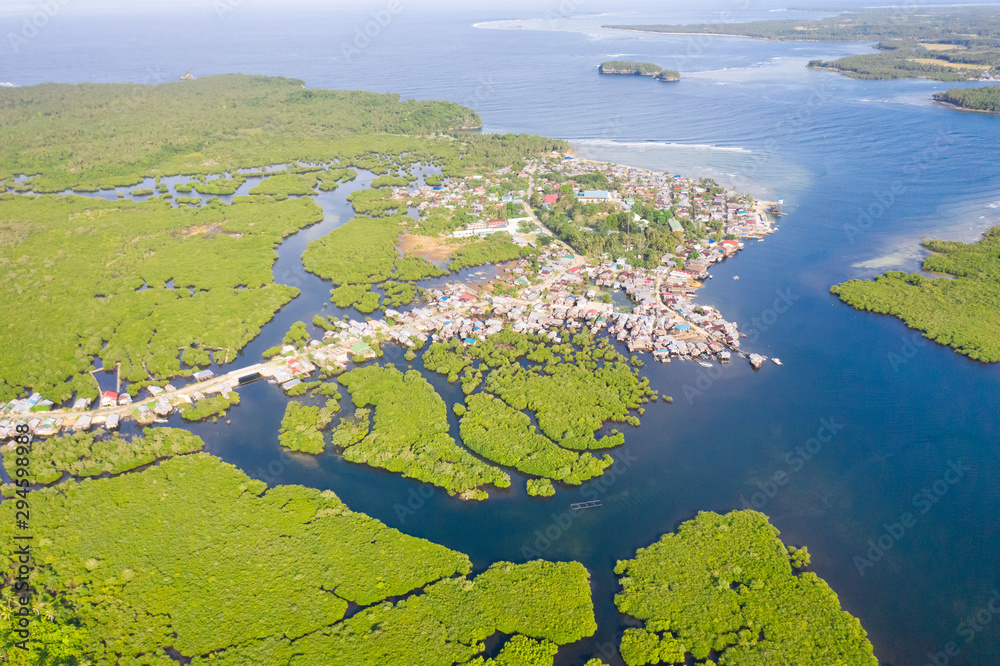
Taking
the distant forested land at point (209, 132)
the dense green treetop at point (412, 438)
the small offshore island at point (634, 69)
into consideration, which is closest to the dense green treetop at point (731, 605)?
the dense green treetop at point (412, 438)

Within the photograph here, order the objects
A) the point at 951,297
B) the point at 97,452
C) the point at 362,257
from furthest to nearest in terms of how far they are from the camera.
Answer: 1. the point at 362,257
2. the point at 951,297
3. the point at 97,452

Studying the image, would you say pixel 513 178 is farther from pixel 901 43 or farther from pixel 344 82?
pixel 901 43

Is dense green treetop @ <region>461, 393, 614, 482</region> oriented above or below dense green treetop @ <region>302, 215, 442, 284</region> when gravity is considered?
below

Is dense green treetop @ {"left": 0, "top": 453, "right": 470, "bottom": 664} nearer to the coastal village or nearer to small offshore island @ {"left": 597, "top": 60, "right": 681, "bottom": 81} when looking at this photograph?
the coastal village

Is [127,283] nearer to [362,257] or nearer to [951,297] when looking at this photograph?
[362,257]

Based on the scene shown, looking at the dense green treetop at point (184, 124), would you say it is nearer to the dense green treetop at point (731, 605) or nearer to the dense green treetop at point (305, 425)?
the dense green treetop at point (305, 425)

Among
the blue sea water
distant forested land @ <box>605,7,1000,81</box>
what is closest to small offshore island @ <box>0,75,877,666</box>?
the blue sea water

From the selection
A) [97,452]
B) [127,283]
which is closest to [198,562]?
[97,452]
